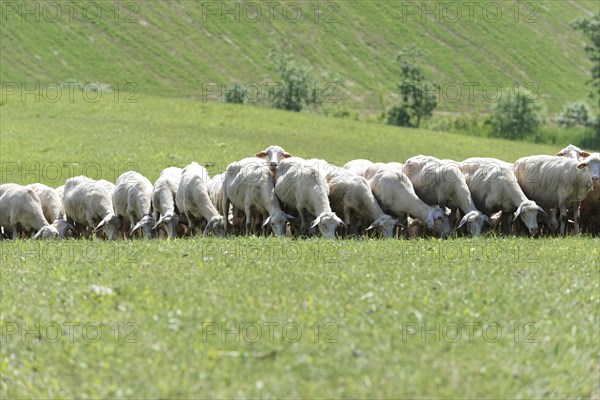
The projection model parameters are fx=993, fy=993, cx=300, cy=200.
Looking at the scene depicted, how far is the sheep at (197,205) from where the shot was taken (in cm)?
2298

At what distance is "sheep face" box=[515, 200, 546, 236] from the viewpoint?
805 inches

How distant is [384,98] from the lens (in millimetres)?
99000

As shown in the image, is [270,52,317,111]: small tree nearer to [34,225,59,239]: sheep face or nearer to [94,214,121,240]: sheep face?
[94,214,121,240]: sheep face

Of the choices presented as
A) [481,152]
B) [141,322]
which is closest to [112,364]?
[141,322]

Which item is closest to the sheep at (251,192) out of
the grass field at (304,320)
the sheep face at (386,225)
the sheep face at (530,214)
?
the sheep face at (386,225)

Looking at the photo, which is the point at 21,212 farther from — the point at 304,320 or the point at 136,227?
the point at 304,320

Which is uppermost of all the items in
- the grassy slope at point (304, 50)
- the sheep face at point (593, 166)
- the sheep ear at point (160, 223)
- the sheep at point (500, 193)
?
the grassy slope at point (304, 50)

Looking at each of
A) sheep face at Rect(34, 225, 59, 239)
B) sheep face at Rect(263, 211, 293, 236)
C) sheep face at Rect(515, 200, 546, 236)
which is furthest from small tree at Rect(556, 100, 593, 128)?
sheep face at Rect(263, 211, 293, 236)

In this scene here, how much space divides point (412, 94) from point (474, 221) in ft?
189

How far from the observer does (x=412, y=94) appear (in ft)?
254

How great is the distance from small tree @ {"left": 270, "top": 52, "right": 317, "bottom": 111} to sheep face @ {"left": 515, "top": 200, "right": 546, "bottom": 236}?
56105mm

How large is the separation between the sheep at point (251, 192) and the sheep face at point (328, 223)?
1.11m

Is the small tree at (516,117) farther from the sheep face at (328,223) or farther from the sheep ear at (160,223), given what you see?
the sheep face at (328,223)

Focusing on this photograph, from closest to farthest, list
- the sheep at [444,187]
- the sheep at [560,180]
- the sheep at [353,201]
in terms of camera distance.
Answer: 1. the sheep at [444,187]
2. the sheep at [560,180]
3. the sheep at [353,201]
